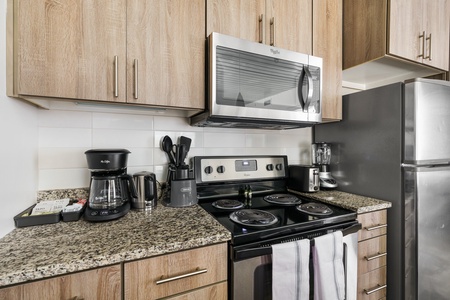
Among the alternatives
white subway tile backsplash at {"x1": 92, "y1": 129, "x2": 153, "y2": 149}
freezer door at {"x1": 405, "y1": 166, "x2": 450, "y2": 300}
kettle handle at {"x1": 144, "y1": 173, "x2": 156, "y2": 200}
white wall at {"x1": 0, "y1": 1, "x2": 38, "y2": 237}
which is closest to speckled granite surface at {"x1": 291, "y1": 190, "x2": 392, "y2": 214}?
freezer door at {"x1": 405, "y1": 166, "x2": 450, "y2": 300}

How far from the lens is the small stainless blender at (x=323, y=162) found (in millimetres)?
1577

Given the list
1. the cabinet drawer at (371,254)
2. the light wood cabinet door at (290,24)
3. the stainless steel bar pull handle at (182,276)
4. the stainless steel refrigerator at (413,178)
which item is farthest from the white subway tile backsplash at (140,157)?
the stainless steel refrigerator at (413,178)

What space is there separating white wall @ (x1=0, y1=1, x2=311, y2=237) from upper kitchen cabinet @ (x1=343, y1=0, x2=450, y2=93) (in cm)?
88

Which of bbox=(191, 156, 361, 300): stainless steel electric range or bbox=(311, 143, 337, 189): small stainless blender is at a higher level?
bbox=(311, 143, 337, 189): small stainless blender

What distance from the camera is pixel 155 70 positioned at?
3.24 ft

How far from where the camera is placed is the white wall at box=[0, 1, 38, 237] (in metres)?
0.78

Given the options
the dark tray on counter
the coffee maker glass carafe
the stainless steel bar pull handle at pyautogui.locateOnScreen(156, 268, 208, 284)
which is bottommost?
the stainless steel bar pull handle at pyautogui.locateOnScreen(156, 268, 208, 284)

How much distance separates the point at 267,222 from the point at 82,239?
74cm

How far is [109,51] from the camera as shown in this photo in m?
0.91

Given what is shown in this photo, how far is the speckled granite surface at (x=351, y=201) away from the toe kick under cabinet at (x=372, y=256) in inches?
1.6

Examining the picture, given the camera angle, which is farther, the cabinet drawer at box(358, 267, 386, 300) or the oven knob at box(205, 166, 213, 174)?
the oven knob at box(205, 166, 213, 174)

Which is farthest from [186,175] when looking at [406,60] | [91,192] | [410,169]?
[406,60]

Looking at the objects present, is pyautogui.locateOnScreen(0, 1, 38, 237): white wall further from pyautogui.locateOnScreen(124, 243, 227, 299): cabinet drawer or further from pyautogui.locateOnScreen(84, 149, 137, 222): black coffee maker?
pyautogui.locateOnScreen(124, 243, 227, 299): cabinet drawer

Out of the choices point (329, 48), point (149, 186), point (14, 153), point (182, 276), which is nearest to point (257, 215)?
point (182, 276)
